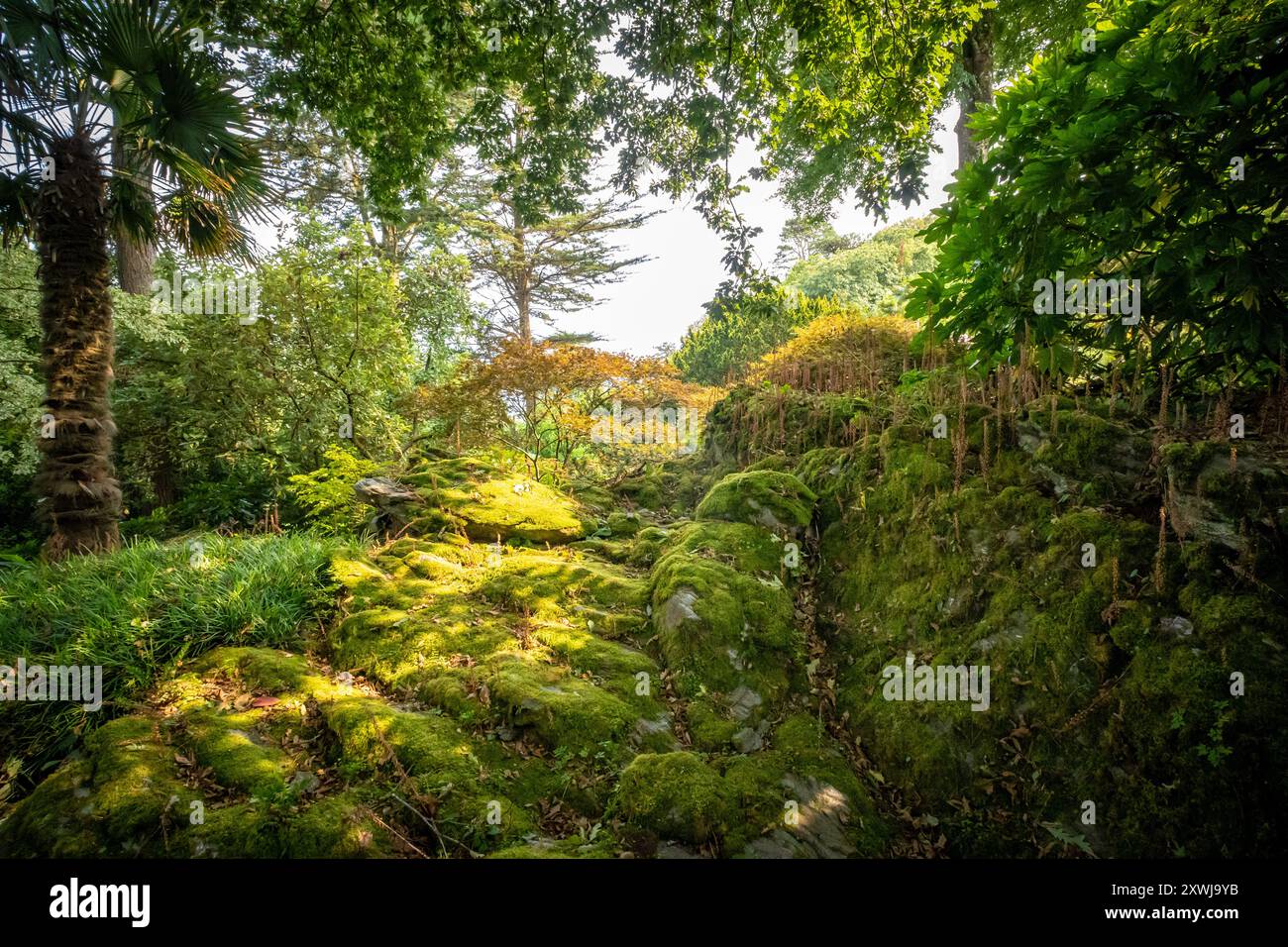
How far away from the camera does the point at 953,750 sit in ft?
10.3

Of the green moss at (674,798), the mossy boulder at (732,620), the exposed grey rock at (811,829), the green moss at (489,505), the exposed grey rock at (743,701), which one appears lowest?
the exposed grey rock at (811,829)

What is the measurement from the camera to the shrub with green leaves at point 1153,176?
A: 230cm

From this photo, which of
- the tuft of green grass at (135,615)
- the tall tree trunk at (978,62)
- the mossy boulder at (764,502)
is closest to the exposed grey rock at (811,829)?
the mossy boulder at (764,502)

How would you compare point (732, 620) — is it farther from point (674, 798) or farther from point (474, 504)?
point (474, 504)

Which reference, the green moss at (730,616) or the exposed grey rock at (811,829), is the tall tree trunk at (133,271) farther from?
the exposed grey rock at (811,829)

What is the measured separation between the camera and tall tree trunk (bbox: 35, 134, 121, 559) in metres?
5.70

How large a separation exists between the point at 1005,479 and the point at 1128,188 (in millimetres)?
2074

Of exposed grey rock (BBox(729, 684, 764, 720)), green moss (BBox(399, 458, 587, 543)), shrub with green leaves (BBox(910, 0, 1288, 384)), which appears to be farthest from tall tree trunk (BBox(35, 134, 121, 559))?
shrub with green leaves (BBox(910, 0, 1288, 384))

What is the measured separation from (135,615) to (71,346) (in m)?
4.02

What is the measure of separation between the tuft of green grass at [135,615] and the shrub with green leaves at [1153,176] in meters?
5.62

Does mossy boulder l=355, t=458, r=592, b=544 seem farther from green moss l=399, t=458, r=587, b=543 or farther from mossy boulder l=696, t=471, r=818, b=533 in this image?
mossy boulder l=696, t=471, r=818, b=533

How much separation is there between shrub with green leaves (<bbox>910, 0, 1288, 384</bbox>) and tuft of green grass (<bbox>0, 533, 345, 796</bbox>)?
5.62 m
